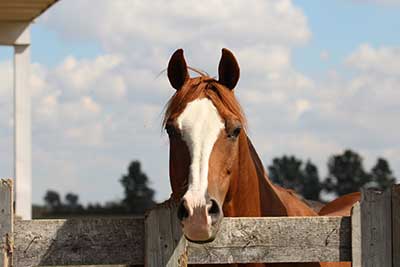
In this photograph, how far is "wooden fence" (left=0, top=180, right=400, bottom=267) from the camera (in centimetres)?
451

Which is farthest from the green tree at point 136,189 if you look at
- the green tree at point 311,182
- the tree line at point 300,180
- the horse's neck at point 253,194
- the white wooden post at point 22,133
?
the horse's neck at point 253,194

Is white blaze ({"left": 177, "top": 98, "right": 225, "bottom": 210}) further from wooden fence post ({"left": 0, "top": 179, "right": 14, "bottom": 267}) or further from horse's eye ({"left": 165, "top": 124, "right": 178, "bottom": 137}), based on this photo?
wooden fence post ({"left": 0, "top": 179, "right": 14, "bottom": 267})

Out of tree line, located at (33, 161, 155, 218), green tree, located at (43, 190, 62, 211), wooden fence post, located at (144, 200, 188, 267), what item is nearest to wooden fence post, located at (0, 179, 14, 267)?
wooden fence post, located at (144, 200, 188, 267)

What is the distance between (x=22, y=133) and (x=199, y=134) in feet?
28.9

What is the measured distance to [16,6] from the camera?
1205cm

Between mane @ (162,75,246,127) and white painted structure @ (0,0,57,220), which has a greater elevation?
white painted structure @ (0,0,57,220)

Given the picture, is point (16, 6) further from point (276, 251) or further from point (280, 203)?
point (276, 251)

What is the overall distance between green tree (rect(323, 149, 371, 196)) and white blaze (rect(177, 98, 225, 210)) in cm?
3809

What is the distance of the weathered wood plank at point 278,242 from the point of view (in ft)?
15.2

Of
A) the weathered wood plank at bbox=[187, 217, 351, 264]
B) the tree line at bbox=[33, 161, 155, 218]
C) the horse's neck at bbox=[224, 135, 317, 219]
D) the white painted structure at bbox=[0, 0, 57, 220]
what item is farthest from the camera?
the tree line at bbox=[33, 161, 155, 218]

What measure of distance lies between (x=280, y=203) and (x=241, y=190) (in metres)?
0.64

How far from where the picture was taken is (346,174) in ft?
142

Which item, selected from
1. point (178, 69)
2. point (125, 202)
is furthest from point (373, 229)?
point (125, 202)

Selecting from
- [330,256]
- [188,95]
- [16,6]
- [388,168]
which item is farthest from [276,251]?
[388,168]
